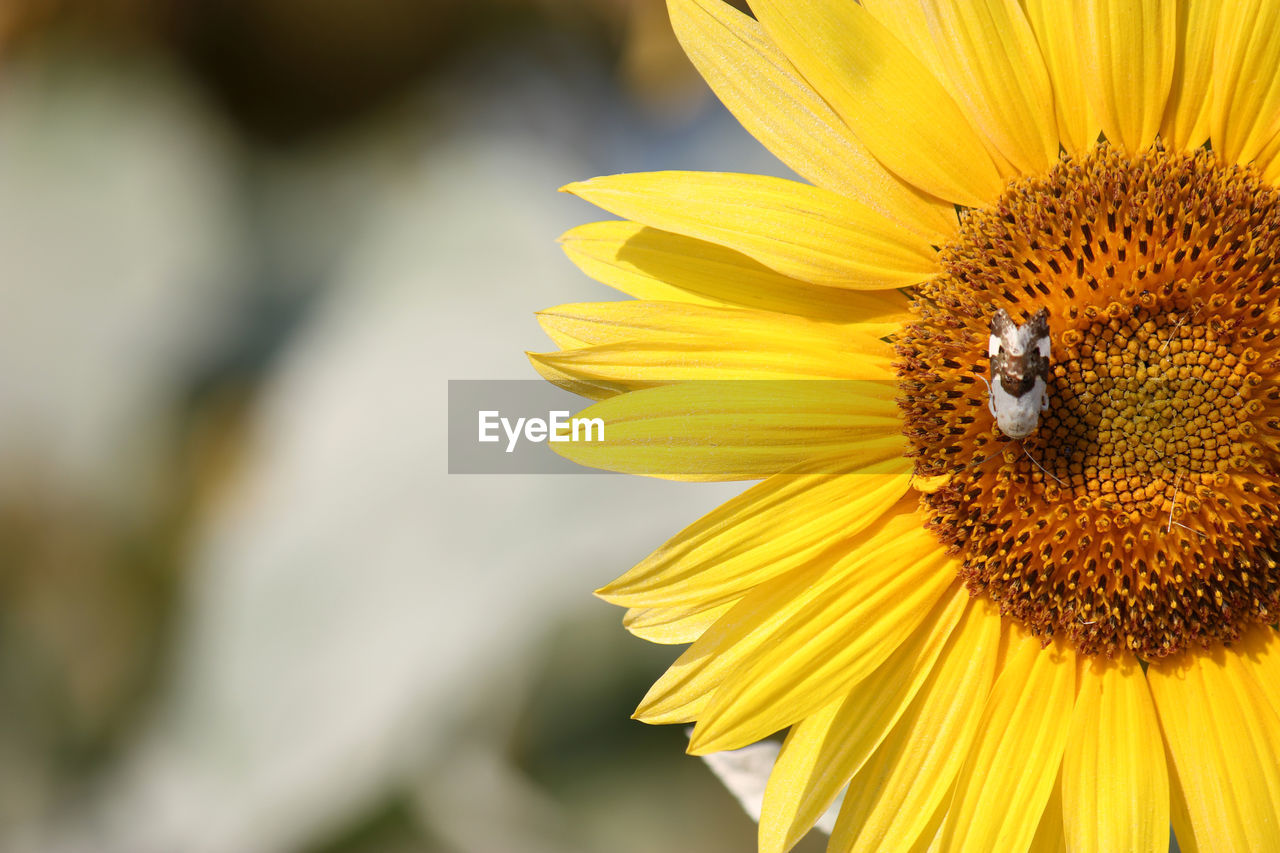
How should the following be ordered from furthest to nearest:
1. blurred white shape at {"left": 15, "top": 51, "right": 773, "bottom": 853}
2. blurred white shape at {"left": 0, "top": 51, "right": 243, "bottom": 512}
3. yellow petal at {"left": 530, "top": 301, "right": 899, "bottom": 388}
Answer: blurred white shape at {"left": 0, "top": 51, "right": 243, "bottom": 512}
blurred white shape at {"left": 15, "top": 51, "right": 773, "bottom": 853}
yellow petal at {"left": 530, "top": 301, "right": 899, "bottom": 388}

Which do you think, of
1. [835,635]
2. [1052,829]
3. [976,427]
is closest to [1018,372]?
[976,427]

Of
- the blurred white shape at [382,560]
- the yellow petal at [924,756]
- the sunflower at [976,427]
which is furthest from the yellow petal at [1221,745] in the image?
the blurred white shape at [382,560]

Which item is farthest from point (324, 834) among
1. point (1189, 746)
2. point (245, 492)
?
point (1189, 746)

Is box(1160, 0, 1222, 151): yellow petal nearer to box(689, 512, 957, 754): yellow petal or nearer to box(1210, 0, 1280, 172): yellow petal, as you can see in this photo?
box(1210, 0, 1280, 172): yellow petal

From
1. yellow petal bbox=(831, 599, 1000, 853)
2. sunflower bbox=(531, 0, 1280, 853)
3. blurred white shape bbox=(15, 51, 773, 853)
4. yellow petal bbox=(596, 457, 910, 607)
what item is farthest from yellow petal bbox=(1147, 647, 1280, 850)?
blurred white shape bbox=(15, 51, 773, 853)

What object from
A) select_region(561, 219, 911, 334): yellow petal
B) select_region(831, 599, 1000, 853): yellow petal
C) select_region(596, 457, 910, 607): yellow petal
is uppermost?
select_region(561, 219, 911, 334): yellow petal

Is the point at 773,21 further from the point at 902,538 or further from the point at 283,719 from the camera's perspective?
the point at 283,719

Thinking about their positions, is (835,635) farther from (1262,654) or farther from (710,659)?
(1262,654)
